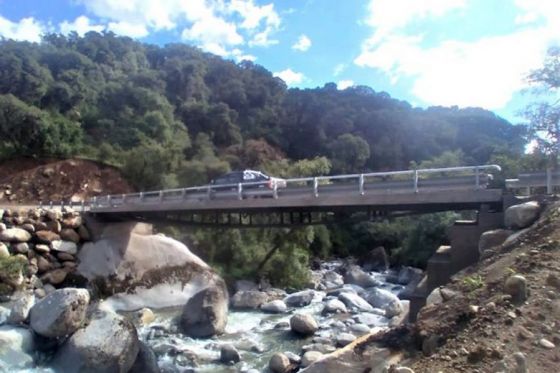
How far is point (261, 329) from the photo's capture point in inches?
872

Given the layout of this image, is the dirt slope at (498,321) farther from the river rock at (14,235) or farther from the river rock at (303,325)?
the river rock at (14,235)

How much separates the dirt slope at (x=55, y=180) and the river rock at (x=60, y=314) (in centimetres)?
3156

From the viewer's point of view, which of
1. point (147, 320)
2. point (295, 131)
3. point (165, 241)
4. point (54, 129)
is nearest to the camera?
point (147, 320)

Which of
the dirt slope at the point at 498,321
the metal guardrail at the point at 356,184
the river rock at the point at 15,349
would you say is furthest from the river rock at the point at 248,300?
the dirt slope at the point at 498,321

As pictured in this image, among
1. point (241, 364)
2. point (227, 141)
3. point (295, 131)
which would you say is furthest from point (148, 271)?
point (295, 131)

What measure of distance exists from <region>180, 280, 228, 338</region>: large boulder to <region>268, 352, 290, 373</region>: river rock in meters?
4.33

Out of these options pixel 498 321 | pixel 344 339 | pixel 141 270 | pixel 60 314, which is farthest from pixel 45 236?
pixel 498 321

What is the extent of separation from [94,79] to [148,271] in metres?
64.8

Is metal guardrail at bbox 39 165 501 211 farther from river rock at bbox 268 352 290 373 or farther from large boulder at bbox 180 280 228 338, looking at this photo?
river rock at bbox 268 352 290 373

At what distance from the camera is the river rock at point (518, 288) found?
7.00 m

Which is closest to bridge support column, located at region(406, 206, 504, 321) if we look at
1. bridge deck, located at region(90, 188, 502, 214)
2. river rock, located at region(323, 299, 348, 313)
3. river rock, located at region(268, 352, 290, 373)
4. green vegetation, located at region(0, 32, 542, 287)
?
bridge deck, located at region(90, 188, 502, 214)

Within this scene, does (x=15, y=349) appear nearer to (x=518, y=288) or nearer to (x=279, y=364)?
(x=279, y=364)

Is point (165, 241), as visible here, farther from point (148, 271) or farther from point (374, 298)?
point (374, 298)

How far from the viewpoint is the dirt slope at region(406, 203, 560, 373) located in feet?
19.9
